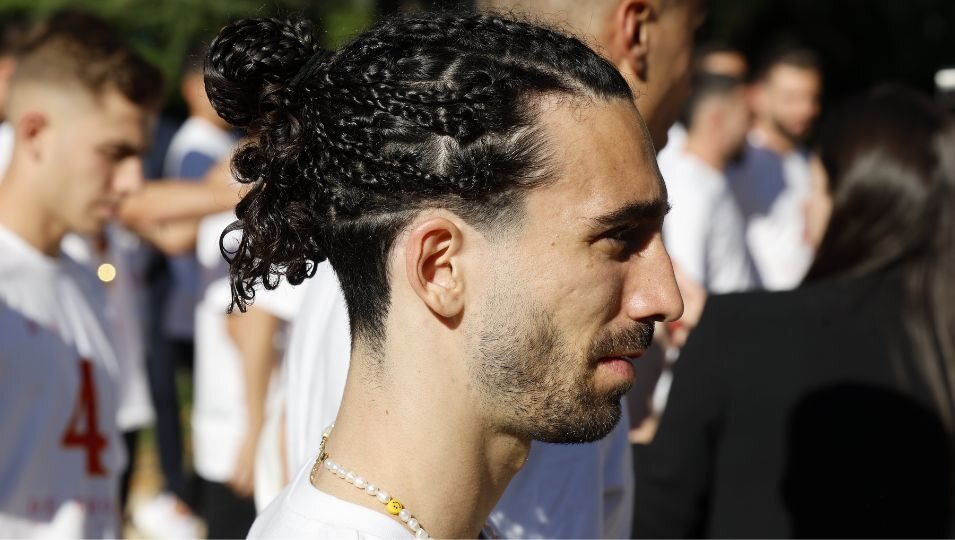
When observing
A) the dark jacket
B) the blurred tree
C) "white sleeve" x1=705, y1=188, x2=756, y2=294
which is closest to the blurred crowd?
the dark jacket

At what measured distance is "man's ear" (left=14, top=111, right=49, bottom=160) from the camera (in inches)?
146

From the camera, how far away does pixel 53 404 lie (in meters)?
3.46

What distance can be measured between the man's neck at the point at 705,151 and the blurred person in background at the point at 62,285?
2.95 m

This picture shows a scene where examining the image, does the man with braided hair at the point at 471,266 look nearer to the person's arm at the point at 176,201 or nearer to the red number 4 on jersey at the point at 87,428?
the red number 4 on jersey at the point at 87,428

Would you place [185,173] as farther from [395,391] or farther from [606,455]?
[395,391]

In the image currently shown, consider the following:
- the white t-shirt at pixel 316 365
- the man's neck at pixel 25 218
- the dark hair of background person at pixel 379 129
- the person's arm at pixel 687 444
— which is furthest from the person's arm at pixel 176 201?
the dark hair of background person at pixel 379 129

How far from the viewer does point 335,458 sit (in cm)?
181

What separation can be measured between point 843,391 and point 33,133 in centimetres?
259

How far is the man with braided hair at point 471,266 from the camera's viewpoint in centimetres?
178

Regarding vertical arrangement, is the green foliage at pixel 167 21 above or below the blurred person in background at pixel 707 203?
below

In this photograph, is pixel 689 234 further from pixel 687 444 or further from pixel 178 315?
pixel 178 315

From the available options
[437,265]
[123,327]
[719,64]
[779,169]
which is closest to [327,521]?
[437,265]

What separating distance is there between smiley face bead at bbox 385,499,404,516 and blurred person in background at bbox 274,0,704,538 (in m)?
0.50

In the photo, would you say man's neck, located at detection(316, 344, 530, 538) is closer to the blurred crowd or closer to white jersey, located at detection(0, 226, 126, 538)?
the blurred crowd
